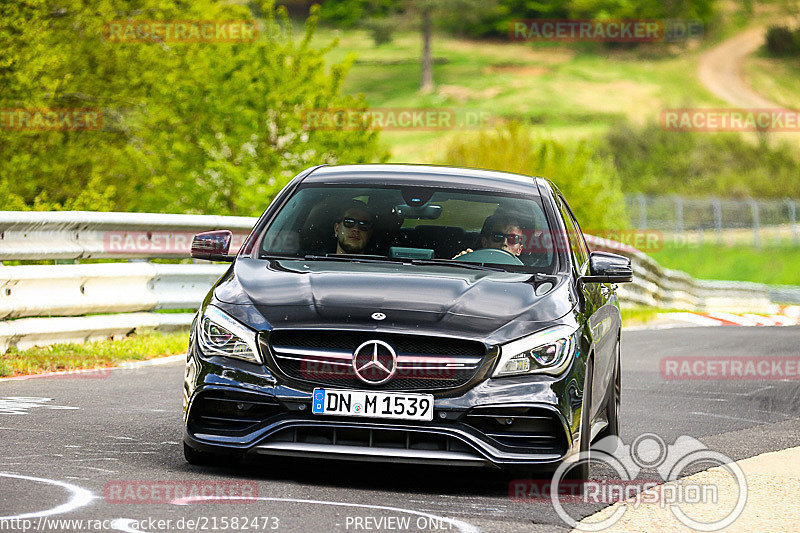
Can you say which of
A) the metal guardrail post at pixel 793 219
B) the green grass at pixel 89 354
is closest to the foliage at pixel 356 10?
the metal guardrail post at pixel 793 219

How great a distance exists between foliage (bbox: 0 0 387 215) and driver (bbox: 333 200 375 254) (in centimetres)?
1622

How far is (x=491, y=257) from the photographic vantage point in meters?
7.49

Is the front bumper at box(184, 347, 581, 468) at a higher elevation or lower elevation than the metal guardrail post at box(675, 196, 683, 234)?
higher

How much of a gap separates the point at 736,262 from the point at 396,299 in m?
50.8

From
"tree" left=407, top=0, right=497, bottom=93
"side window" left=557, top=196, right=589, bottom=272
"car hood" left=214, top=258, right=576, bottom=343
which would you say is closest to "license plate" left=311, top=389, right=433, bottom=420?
"car hood" left=214, top=258, right=576, bottom=343

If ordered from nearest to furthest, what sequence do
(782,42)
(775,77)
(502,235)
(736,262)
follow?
(502,235)
(736,262)
(775,77)
(782,42)

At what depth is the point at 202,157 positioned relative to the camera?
25547 millimetres

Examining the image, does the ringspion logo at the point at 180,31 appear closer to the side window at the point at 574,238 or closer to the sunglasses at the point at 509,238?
the side window at the point at 574,238

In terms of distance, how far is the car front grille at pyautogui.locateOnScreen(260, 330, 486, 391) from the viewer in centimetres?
629

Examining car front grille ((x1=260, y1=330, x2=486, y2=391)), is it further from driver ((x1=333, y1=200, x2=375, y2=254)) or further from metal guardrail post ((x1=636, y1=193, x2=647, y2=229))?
metal guardrail post ((x1=636, y1=193, x2=647, y2=229))

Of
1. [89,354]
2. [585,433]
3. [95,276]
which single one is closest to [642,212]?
[95,276]

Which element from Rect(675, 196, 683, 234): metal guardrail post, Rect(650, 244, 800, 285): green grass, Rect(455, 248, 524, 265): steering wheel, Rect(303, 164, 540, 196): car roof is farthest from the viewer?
Rect(675, 196, 683, 234): metal guardrail post

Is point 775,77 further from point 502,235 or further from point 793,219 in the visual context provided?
point 502,235

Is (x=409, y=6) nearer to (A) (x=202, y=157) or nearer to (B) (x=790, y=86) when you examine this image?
(B) (x=790, y=86)
